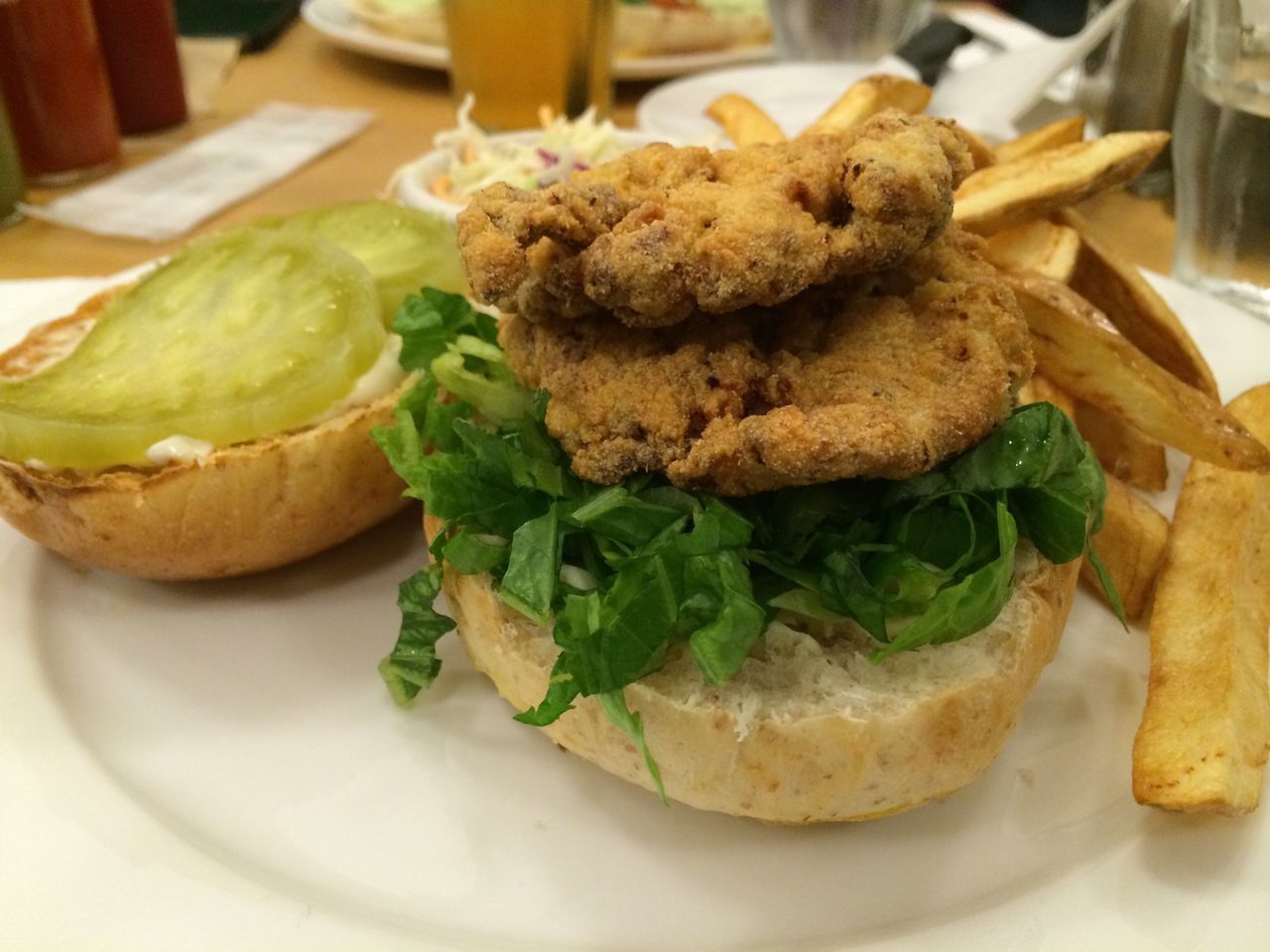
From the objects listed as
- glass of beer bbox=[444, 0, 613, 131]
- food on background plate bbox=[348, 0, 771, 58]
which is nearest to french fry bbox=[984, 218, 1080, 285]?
glass of beer bbox=[444, 0, 613, 131]

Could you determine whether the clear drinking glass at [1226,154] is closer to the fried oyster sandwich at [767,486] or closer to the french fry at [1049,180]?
the french fry at [1049,180]

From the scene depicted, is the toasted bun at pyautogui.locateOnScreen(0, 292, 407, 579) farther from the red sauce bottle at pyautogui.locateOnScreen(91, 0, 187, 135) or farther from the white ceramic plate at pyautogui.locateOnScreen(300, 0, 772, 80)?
the white ceramic plate at pyautogui.locateOnScreen(300, 0, 772, 80)

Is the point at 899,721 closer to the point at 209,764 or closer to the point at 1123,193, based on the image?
the point at 209,764

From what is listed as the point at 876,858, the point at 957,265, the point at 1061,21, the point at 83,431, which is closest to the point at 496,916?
the point at 876,858

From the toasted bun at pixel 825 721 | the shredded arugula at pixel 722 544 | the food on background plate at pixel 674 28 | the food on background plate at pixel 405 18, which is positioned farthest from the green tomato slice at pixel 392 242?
the food on background plate at pixel 674 28

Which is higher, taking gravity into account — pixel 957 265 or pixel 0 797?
pixel 957 265

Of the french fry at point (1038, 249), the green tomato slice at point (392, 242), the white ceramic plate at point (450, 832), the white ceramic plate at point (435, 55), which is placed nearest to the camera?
the white ceramic plate at point (450, 832)
